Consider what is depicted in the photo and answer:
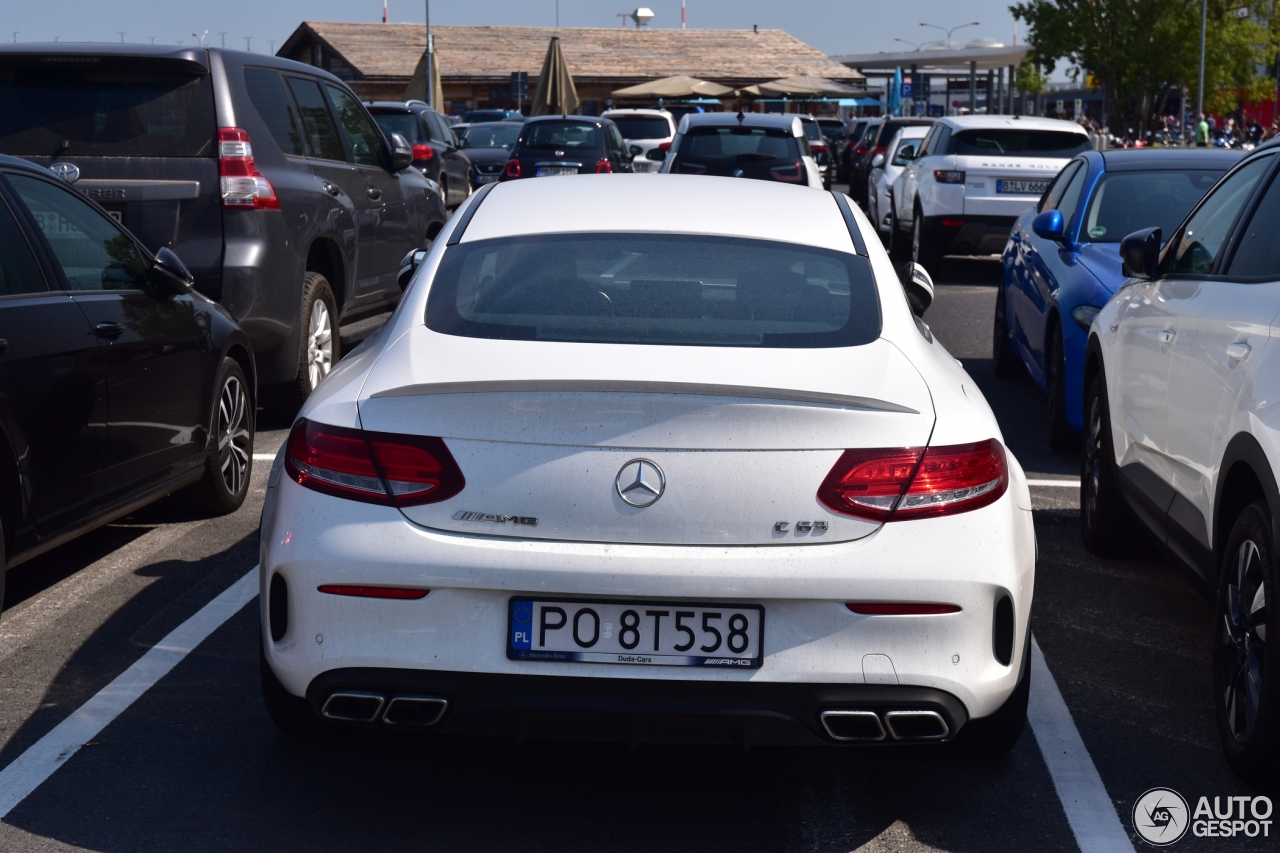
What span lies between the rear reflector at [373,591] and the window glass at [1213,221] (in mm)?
2858

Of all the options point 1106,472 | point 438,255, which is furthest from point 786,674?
point 1106,472

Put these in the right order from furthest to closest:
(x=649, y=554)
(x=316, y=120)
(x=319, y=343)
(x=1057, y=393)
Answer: (x=316, y=120) → (x=319, y=343) → (x=1057, y=393) → (x=649, y=554)

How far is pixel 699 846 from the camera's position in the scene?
3.64 meters

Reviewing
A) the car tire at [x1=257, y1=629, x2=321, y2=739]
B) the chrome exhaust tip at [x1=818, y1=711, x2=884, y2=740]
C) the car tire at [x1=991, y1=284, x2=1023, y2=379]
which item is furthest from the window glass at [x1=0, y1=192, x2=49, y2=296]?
the car tire at [x1=991, y1=284, x2=1023, y2=379]

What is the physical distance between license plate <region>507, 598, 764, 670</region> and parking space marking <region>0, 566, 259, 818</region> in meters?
1.46

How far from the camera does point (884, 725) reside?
11.5 feet

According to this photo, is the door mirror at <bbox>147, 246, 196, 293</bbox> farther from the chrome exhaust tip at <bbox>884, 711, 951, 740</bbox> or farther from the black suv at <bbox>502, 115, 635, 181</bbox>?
the black suv at <bbox>502, 115, 635, 181</bbox>

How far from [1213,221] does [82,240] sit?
4007 mm

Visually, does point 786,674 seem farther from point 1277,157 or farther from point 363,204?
point 363,204

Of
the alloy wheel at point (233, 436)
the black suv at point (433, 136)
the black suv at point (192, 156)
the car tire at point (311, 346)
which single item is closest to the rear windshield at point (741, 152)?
the black suv at point (433, 136)

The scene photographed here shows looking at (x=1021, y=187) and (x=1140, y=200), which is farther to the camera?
(x=1021, y=187)

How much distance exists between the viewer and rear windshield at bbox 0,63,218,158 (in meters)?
7.70

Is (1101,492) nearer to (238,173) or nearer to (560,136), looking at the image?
(238,173)

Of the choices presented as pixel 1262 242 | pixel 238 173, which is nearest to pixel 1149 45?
pixel 238 173
